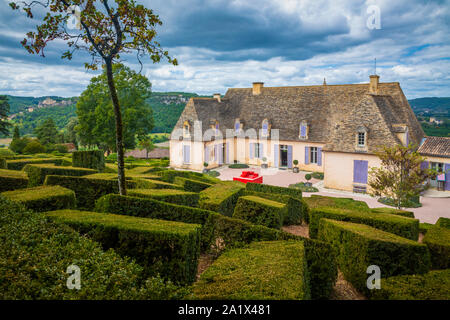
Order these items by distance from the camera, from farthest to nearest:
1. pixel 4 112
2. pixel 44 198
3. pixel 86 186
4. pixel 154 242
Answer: pixel 4 112 < pixel 86 186 < pixel 44 198 < pixel 154 242

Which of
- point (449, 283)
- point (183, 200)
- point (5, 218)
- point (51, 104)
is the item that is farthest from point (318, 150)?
point (51, 104)

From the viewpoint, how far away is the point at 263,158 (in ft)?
111

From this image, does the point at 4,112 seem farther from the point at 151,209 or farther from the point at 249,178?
the point at 151,209

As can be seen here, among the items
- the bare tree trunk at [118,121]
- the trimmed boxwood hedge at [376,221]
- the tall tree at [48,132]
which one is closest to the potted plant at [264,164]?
the trimmed boxwood hedge at [376,221]

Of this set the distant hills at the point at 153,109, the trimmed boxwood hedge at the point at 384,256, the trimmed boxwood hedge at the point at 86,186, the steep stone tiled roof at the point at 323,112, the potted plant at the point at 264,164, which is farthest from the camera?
the distant hills at the point at 153,109

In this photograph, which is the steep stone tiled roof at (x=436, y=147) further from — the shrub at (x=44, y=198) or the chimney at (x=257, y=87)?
the shrub at (x=44, y=198)

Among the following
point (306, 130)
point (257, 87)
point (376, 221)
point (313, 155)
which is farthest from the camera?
point (257, 87)

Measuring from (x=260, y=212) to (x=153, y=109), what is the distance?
231ft

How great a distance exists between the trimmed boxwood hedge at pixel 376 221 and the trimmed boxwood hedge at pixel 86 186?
7693 millimetres

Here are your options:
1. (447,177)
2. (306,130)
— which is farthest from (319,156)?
(447,177)

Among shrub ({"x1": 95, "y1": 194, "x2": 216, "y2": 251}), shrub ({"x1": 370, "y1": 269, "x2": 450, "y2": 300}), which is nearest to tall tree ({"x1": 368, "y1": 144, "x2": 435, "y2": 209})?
shrub ({"x1": 370, "y1": 269, "x2": 450, "y2": 300})

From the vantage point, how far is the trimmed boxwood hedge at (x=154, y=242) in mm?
6680

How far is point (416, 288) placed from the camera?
6258mm

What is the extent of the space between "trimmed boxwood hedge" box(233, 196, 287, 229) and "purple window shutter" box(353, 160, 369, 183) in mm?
14786
